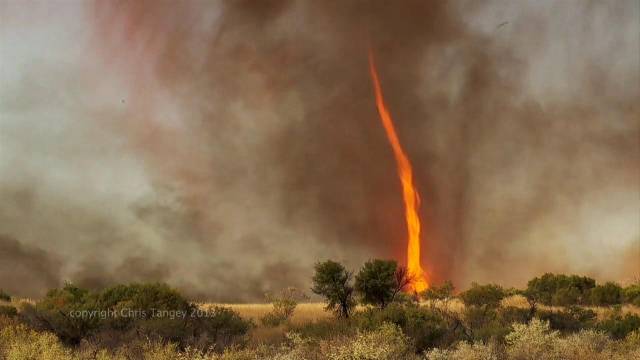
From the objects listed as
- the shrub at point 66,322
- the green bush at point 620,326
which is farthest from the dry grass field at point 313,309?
the green bush at point 620,326

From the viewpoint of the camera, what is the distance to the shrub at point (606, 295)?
193 feet

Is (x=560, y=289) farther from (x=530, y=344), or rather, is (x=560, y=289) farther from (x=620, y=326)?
(x=530, y=344)

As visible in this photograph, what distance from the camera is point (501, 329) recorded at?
30.3 metres

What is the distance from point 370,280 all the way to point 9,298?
27.4 meters

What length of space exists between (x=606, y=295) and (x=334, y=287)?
3052 cm

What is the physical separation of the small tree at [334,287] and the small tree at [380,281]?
130cm

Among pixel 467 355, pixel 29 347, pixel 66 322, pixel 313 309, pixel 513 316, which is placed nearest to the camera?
pixel 467 355

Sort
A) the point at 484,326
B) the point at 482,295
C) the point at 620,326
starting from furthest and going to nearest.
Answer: the point at 482,295 < the point at 620,326 < the point at 484,326

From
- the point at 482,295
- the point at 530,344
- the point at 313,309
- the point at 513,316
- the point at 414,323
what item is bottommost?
the point at 530,344

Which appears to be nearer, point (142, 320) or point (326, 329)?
point (142, 320)

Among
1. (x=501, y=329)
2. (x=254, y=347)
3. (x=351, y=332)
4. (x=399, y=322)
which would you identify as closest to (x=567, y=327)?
(x=501, y=329)

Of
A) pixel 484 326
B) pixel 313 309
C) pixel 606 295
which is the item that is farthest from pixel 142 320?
pixel 606 295

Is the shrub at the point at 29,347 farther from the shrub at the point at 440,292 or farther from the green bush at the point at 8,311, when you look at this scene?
the shrub at the point at 440,292

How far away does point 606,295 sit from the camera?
59719mm
